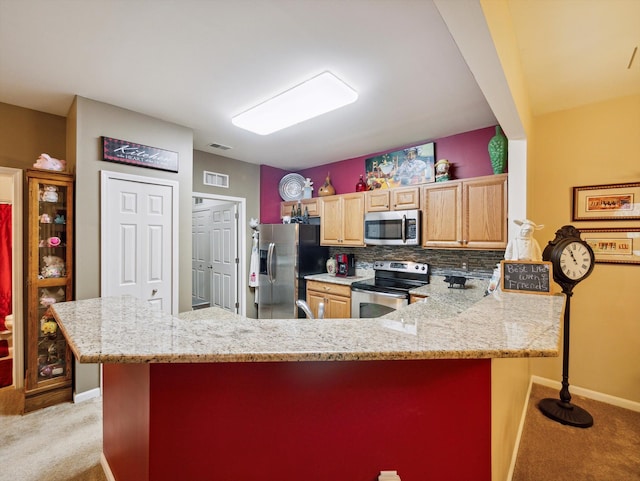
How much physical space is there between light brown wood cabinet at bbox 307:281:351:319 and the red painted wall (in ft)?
8.30

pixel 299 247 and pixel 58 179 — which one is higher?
pixel 58 179

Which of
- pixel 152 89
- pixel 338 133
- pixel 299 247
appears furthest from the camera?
pixel 299 247

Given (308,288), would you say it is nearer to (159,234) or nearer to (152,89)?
(159,234)

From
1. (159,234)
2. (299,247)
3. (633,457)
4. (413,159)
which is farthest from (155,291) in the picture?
(633,457)

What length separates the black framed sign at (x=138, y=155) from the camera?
261 cm

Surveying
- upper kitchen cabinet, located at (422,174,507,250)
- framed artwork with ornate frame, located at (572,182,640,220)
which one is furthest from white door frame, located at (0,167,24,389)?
framed artwork with ornate frame, located at (572,182,640,220)

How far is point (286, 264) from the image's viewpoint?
4.14m

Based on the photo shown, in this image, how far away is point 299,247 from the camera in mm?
4043

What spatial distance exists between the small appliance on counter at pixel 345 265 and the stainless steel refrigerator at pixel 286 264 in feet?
1.10

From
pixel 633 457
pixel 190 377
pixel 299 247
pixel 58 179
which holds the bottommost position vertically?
pixel 633 457

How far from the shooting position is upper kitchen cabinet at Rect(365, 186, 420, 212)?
3.37m

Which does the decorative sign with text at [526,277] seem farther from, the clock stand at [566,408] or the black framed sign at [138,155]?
the black framed sign at [138,155]

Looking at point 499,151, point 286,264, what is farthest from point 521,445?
point 286,264

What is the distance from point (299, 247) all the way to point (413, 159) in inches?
74.2
